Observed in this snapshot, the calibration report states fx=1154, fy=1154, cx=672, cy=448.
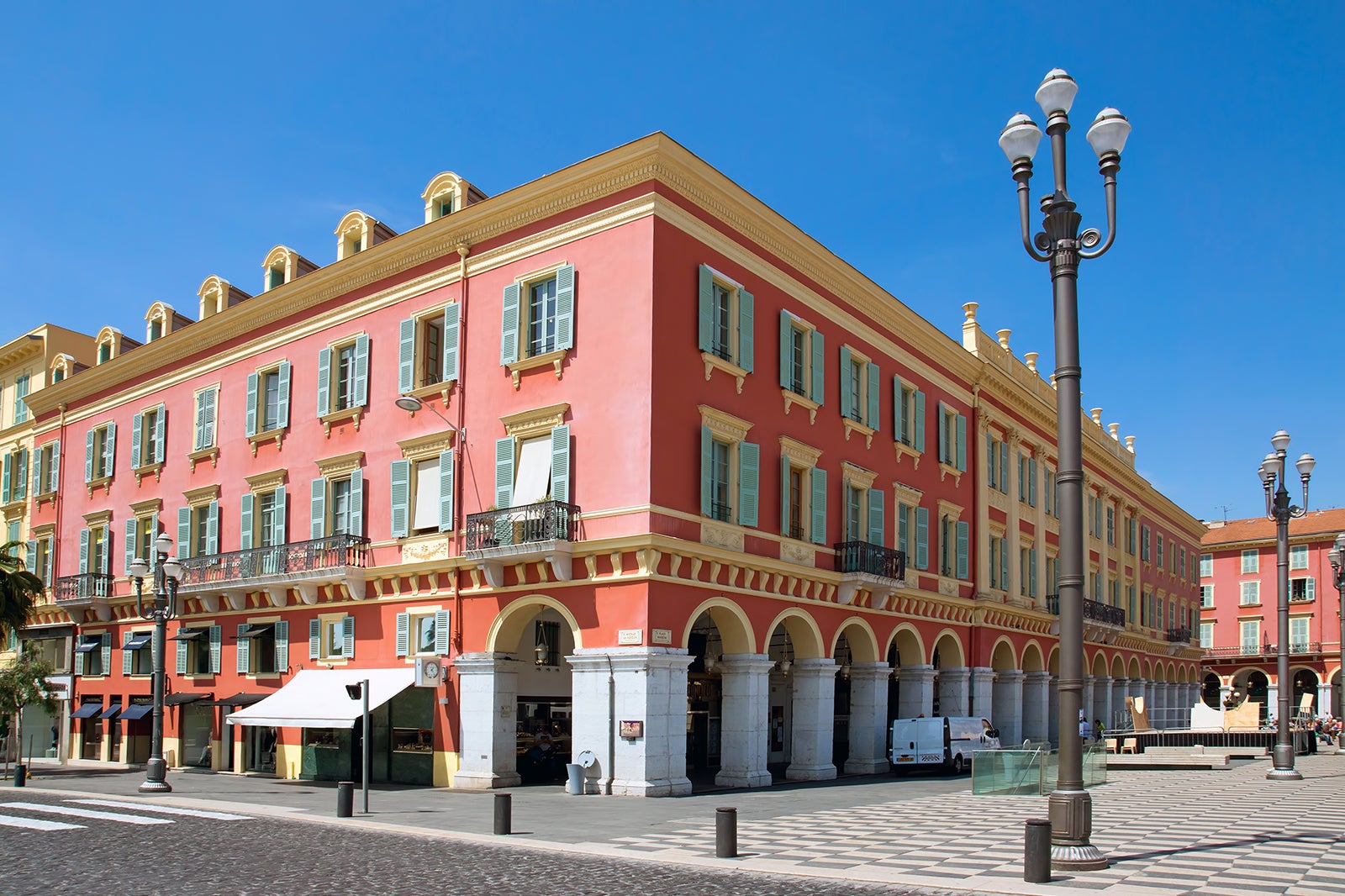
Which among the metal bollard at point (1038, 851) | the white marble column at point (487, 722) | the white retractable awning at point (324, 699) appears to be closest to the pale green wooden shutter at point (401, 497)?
the white retractable awning at point (324, 699)

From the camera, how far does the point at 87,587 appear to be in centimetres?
3909

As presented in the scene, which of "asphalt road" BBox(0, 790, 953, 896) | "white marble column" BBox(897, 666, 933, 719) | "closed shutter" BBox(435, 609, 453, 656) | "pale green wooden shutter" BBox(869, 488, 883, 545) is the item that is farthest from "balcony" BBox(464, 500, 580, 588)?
"white marble column" BBox(897, 666, 933, 719)

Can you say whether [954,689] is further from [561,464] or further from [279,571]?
[279,571]

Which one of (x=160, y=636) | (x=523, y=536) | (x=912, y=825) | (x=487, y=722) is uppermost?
(x=523, y=536)

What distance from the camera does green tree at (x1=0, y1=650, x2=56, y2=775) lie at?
3278cm

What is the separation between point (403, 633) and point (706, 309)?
1086 cm

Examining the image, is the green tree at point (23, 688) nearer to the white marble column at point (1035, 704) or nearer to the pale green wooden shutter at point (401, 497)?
the pale green wooden shutter at point (401, 497)

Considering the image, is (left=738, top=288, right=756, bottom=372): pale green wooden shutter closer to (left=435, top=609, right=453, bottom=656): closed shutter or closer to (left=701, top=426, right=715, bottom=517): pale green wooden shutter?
(left=701, top=426, right=715, bottom=517): pale green wooden shutter

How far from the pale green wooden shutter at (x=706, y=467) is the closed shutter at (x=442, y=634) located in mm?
6806

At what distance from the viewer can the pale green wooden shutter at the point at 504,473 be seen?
85.9ft

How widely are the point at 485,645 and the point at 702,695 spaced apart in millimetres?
9819

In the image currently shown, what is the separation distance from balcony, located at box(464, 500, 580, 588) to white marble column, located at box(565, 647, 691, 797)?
2.27 m

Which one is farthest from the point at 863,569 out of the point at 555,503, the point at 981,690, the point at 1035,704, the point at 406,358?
the point at 1035,704

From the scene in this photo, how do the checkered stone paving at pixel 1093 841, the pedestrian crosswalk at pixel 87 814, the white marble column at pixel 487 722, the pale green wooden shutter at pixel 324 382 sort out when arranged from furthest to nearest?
the pale green wooden shutter at pixel 324 382 → the white marble column at pixel 487 722 → the pedestrian crosswalk at pixel 87 814 → the checkered stone paving at pixel 1093 841
